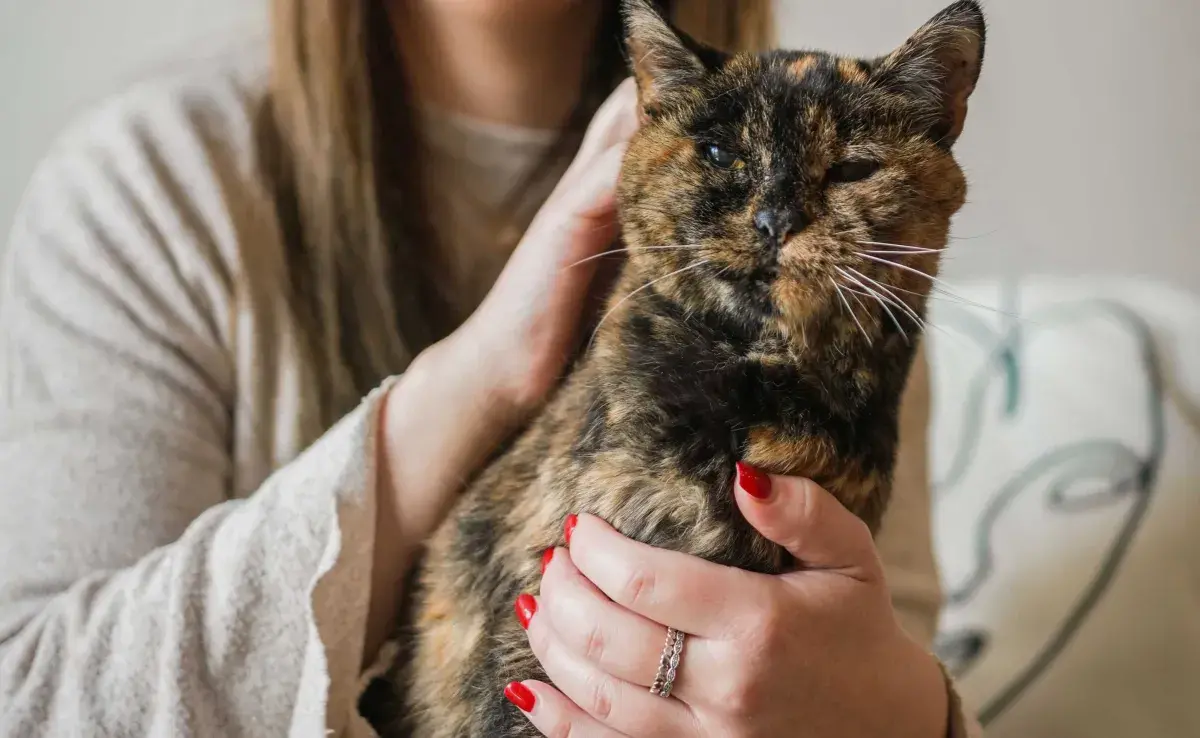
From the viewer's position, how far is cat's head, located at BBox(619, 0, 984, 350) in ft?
1.60

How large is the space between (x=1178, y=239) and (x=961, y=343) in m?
0.37

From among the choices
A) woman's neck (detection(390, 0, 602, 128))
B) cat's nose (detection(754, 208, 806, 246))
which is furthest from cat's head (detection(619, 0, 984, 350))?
woman's neck (detection(390, 0, 602, 128))

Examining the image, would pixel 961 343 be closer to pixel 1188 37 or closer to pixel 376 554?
pixel 1188 37

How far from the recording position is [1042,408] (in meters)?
1.26

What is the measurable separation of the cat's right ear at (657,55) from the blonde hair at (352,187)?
33 centimetres

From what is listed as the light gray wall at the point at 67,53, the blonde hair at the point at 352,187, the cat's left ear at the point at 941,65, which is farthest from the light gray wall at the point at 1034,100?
the cat's left ear at the point at 941,65

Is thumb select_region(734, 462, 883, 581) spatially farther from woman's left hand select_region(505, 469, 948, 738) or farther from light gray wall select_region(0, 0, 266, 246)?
light gray wall select_region(0, 0, 266, 246)

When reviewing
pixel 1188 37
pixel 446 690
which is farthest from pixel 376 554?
pixel 1188 37

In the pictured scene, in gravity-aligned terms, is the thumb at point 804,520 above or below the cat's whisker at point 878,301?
below

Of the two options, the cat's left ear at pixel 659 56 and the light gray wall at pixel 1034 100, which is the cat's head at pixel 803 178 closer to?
the cat's left ear at pixel 659 56

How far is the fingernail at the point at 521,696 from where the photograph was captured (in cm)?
54

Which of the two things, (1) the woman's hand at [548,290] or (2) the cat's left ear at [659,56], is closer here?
(2) the cat's left ear at [659,56]

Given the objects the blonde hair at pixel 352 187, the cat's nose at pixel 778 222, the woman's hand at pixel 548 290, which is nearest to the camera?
the cat's nose at pixel 778 222

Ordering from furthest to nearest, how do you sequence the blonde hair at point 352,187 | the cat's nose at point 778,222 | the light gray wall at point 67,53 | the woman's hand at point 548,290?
the light gray wall at point 67,53 < the blonde hair at point 352,187 < the woman's hand at point 548,290 < the cat's nose at point 778,222
